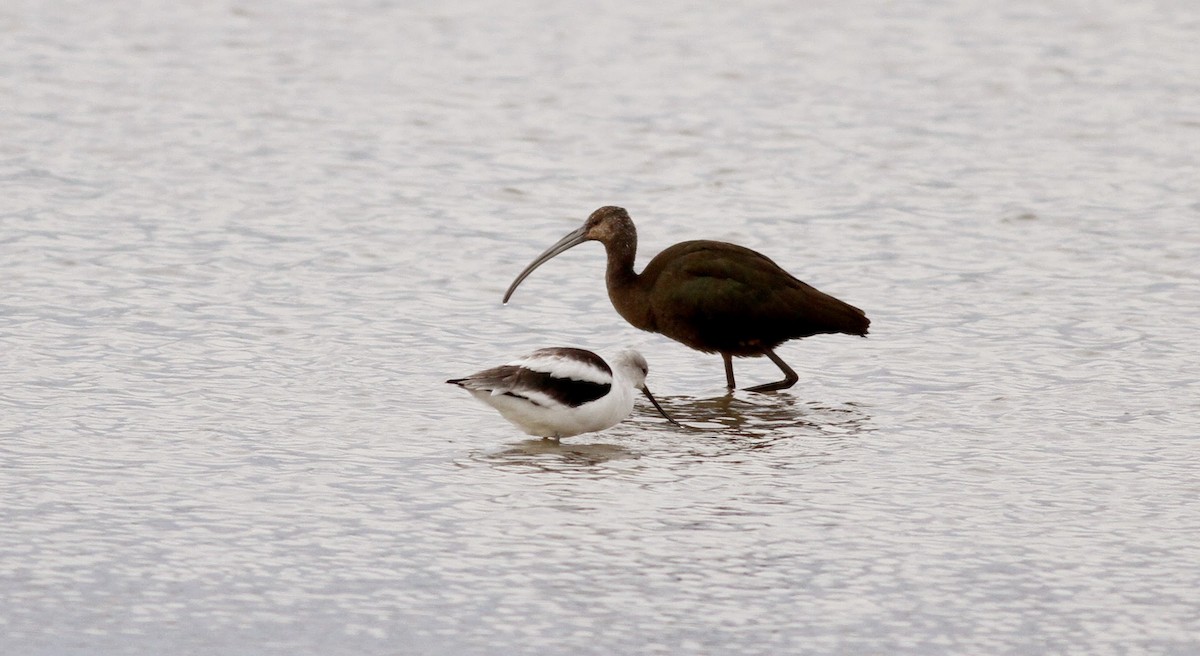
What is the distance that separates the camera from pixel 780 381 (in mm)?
10766

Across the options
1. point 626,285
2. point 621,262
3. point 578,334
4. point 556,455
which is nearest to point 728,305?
point 626,285

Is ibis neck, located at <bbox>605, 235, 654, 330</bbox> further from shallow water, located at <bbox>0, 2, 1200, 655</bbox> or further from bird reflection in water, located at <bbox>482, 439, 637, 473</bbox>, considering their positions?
bird reflection in water, located at <bbox>482, 439, 637, 473</bbox>

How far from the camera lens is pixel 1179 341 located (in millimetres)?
11164

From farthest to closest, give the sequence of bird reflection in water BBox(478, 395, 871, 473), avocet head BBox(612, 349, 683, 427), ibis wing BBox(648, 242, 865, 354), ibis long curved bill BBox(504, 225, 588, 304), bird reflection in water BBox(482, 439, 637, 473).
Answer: ibis long curved bill BBox(504, 225, 588, 304) < ibis wing BBox(648, 242, 865, 354) < avocet head BBox(612, 349, 683, 427) < bird reflection in water BBox(478, 395, 871, 473) < bird reflection in water BBox(482, 439, 637, 473)

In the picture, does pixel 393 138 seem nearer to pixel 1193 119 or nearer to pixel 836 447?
pixel 1193 119

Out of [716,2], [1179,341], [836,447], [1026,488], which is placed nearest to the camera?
[1026,488]

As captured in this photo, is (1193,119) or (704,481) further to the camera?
(1193,119)

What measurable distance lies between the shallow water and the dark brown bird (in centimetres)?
33

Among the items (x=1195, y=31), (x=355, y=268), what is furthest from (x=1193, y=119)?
(x=355, y=268)

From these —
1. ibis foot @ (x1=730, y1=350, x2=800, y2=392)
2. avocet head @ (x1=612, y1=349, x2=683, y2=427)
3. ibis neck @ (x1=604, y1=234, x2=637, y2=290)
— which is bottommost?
ibis foot @ (x1=730, y1=350, x2=800, y2=392)

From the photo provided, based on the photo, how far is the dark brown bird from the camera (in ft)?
34.6

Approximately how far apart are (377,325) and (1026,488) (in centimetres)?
453

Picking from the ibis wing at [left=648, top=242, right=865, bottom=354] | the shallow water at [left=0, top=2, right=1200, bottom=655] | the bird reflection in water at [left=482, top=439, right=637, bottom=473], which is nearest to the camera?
the shallow water at [left=0, top=2, right=1200, bottom=655]

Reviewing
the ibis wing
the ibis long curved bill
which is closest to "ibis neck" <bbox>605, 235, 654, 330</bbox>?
the ibis wing
